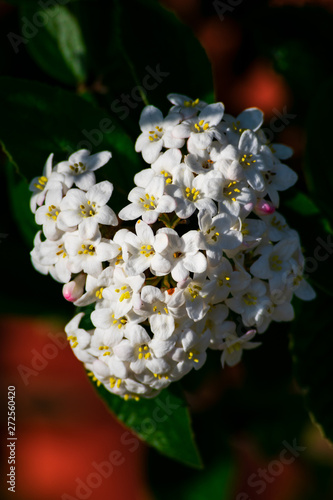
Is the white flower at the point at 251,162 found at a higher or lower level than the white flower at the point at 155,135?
higher

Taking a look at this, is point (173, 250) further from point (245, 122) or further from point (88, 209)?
point (245, 122)

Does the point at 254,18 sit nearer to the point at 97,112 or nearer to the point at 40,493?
the point at 97,112

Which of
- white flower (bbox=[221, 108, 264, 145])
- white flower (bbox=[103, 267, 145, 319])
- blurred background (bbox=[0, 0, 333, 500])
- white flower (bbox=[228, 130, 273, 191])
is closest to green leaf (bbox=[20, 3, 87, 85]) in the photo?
blurred background (bbox=[0, 0, 333, 500])

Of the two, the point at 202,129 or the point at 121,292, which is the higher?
the point at 202,129

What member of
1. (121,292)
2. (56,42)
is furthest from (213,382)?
(56,42)

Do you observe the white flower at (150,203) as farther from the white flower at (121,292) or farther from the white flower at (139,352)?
the white flower at (139,352)

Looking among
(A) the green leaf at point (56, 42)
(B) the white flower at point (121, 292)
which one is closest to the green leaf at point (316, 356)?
(B) the white flower at point (121, 292)

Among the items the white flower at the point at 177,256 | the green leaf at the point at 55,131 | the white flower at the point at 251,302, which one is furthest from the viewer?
the green leaf at the point at 55,131
